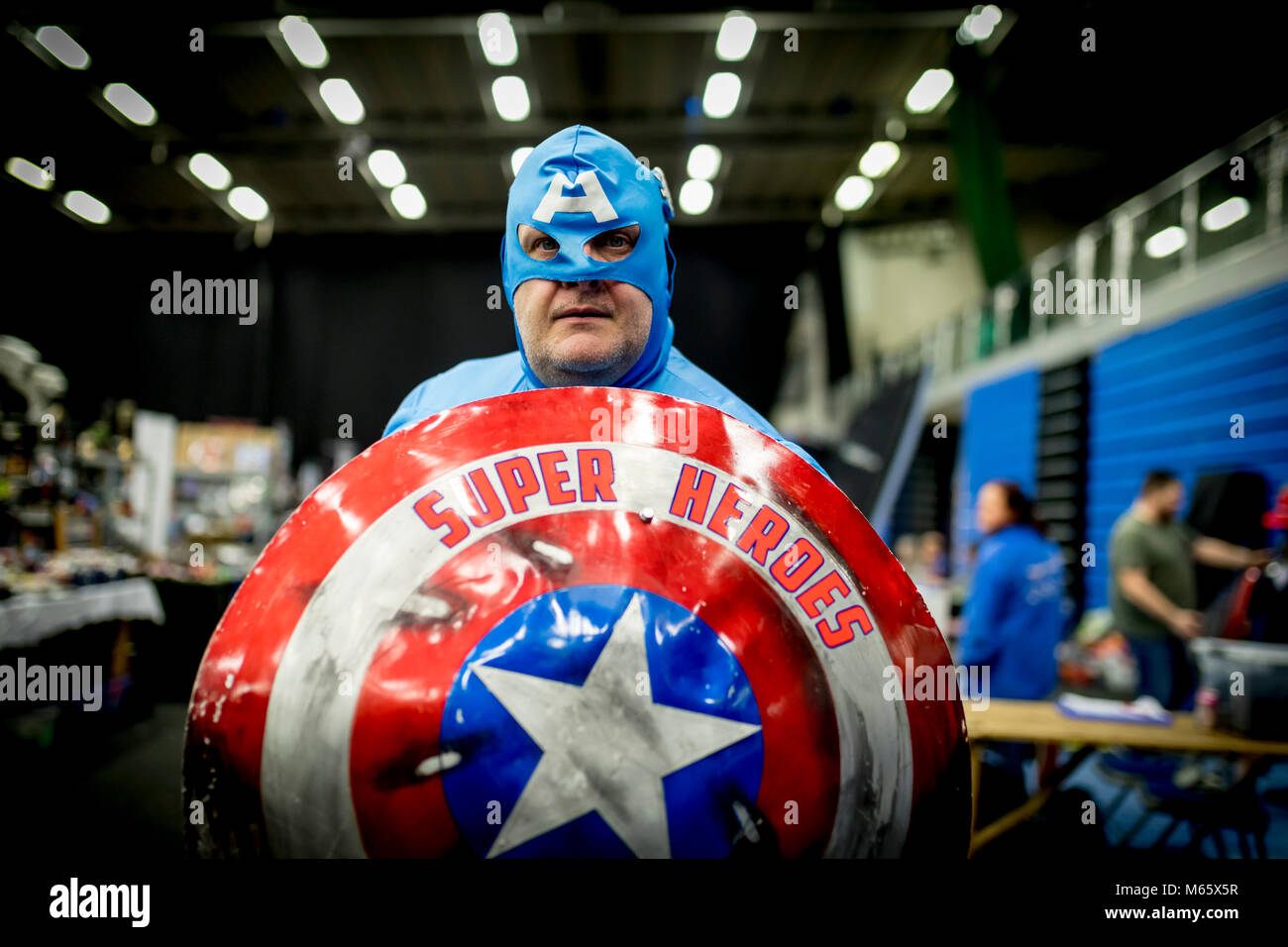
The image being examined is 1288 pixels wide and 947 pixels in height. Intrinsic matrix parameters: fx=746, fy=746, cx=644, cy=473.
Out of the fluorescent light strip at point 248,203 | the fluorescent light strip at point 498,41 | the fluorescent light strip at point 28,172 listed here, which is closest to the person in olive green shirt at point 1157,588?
the fluorescent light strip at point 498,41

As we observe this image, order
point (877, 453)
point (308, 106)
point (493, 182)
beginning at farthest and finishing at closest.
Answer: point (493, 182), point (308, 106), point (877, 453)

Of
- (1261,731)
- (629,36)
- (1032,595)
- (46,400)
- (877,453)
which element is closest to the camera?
(1261,731)

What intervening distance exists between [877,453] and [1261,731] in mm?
2176

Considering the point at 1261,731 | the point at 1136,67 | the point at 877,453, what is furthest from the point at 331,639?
the point at 1136,67

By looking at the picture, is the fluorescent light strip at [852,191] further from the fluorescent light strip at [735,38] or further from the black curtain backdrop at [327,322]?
the fluorescent light strip at [735,38]

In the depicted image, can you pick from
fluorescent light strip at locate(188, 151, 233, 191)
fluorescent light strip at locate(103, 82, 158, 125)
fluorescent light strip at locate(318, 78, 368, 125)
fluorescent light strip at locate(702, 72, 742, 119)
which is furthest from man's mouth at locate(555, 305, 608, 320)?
fluorescent light strip at locate(188, 151, 233, 191)

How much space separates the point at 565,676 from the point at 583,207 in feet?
2.29

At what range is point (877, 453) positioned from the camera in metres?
4.46

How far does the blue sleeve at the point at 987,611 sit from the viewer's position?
368 cm

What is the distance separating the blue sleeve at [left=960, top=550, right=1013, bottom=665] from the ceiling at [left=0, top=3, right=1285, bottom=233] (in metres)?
4.88

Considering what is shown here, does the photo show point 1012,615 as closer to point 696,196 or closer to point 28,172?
point 696,196

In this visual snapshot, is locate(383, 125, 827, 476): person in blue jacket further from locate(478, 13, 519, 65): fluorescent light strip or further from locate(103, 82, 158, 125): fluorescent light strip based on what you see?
locate(103, 82, 158, 125): fluorescent light strip
